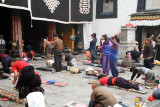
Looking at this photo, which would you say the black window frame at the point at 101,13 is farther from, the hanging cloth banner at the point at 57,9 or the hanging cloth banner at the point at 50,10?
the hanging cloth banner at the point at 50,10

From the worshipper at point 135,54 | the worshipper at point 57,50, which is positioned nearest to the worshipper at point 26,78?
the worshipper at point 57,50

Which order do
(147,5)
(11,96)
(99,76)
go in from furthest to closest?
(147,5) < (99,76) < (11,96)

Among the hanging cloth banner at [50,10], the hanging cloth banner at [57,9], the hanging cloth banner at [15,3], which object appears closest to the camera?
the hanging cloth banner at [15,3]

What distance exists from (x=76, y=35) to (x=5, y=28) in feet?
22.2

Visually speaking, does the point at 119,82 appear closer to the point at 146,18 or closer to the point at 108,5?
the point at 146,18

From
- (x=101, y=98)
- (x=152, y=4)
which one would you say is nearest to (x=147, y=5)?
(x=152, y=4)

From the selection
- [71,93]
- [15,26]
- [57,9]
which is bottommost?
[71,93]

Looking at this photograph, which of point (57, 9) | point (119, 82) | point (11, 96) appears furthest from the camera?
point (57, 9)

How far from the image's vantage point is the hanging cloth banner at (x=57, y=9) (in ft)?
37.3

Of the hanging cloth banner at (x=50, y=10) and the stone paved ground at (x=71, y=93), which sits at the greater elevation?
the hanging cloth banner at (x=50, y=10)

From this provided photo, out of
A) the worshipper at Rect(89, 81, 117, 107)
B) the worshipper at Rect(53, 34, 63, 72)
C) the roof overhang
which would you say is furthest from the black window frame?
the worshipper at Rect(89, 81, 117, 107)

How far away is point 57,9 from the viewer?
48.8 ft

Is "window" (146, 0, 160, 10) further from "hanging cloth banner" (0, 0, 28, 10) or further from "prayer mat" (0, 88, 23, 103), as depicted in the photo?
"prayer mat" (0, 88, 23, 103)

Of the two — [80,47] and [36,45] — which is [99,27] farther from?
[36,45]
